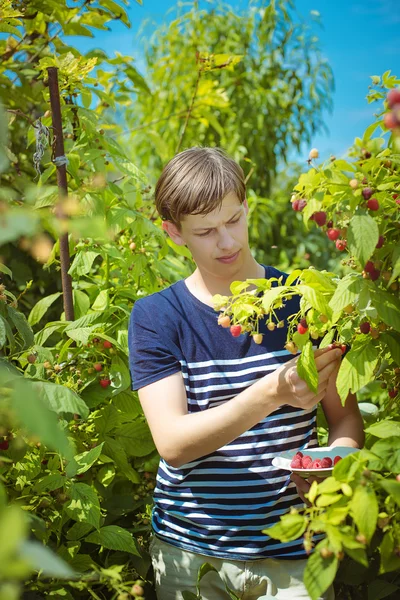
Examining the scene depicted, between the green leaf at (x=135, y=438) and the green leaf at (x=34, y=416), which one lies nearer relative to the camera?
the green leaf at (x=34, y=416)

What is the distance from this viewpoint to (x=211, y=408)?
4.89 feet

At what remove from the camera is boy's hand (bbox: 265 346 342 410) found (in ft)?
4.18

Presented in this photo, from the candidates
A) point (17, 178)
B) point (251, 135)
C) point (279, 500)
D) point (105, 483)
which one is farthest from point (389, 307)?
point (251, 135)

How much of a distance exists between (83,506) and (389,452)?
0.76 meters

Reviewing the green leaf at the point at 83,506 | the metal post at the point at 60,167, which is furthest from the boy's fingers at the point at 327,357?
the metal post at the point at 60,167

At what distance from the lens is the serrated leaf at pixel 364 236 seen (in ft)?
3.53

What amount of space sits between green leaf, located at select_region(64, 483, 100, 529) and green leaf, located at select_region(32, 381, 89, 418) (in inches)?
18.0

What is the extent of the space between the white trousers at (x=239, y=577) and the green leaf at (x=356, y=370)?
0.51 m

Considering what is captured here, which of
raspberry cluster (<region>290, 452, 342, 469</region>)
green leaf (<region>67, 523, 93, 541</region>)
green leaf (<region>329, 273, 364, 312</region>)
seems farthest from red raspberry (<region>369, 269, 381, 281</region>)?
green leaf (<region>67, 523, 93, 541</region>)

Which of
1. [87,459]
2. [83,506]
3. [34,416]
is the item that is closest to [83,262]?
[87,459]

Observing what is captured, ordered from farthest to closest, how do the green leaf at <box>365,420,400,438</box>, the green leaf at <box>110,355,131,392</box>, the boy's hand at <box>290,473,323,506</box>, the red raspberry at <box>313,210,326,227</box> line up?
the green leaf at <box>110,355,131,392</box>
the boy's hand at <box>290,473,323,506</box>
the red raspberry at <box>313,210,326,227</box>
the green leaf at <box>365,420,400,438</box>

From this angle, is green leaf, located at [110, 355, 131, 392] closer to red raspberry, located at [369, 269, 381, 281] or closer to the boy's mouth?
the boy's mouth

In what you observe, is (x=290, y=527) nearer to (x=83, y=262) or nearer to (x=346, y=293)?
(x=346, y=293)

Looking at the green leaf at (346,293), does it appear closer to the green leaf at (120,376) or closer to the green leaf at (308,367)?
the green leaf at (308,367)
